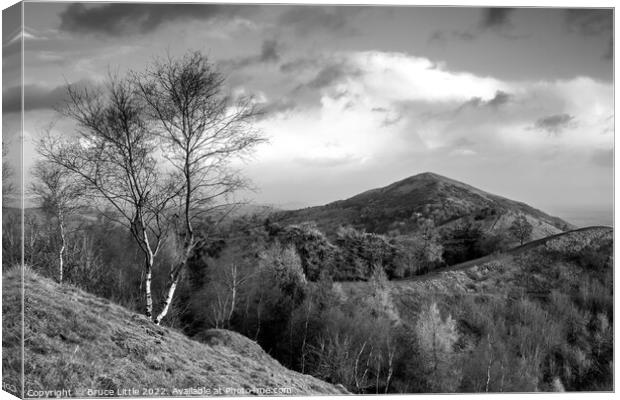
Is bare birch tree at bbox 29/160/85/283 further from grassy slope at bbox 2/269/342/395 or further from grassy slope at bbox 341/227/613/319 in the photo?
grassy slope at bbox 341/227/613/319

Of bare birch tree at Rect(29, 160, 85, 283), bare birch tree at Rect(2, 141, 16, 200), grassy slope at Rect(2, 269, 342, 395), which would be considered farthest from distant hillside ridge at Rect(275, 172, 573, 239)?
bare birch tree at Rect(2, 141, 16, 200)

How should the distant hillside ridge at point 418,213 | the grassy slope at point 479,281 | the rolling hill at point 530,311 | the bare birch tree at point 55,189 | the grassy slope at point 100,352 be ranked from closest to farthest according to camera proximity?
the grassy slope at point 100,352 → the bare birch tree at point 55,189 → the rolling hill at point 530,311 → the grassy slope at point 479,281 → the distant hillside ridge at point 418,213

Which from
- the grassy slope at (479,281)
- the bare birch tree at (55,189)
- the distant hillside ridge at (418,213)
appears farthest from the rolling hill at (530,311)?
the bare birch tree at (55,189)

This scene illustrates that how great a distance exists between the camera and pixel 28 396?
7.75m

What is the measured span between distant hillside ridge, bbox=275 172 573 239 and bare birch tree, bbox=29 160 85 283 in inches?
375

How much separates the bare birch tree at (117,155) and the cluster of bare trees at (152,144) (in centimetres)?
2

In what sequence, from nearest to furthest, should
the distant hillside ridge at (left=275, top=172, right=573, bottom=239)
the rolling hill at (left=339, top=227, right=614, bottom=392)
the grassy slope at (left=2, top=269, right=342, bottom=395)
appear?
the grassy slope at (left=2, top=269, right=342, bottom=395) < the rolling hill at (left=339, top=227, right=614, bottom=392) < the distant hillside ridge at (left=275, top=172, right=573, bottom=239)

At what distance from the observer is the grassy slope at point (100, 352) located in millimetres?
7875

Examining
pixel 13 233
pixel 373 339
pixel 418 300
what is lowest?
pixel 373 339

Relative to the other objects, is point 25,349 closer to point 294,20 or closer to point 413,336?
point 294,20

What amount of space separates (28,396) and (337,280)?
74.5 feet

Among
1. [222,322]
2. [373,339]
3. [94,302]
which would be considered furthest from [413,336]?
[94,302]

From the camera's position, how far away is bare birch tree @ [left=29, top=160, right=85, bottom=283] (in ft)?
33.6

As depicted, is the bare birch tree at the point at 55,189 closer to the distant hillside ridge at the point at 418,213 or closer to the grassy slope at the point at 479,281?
the distant hillside ridge at the point at 418,213
